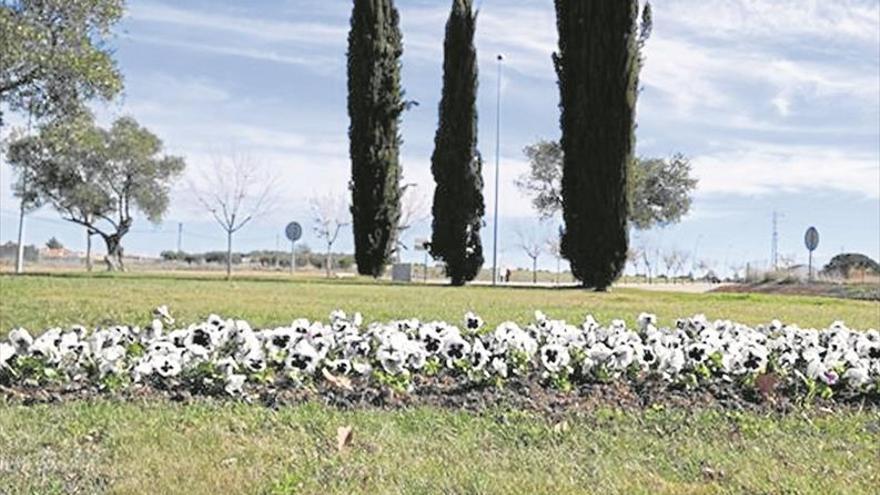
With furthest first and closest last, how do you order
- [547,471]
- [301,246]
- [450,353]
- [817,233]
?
[301,246]
[817,233]
[450,353]
[547,471]

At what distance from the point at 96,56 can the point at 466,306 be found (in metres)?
7.84

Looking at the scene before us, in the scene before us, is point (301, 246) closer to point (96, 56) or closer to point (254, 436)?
point (96, 56)

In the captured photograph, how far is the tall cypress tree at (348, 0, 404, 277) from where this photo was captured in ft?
97.0

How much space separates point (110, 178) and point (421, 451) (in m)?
42.7

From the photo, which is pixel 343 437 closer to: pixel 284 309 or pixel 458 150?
pixel 284 309

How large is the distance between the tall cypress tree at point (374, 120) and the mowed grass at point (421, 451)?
987 inches

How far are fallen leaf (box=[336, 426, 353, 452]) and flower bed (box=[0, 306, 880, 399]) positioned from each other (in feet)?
3.75

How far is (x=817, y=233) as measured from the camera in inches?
1326

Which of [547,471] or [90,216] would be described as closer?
[547,471]

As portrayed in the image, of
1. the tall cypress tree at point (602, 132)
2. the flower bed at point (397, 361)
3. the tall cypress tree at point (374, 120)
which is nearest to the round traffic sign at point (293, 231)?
the tall cypress tree at point (374, 120)

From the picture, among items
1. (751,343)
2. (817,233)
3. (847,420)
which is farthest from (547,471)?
(817,233)

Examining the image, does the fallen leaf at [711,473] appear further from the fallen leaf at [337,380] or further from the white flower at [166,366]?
the white flower at [166,366]

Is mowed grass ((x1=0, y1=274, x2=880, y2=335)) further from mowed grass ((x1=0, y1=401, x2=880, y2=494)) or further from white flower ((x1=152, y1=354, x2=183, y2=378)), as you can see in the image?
mowed grass ((x1=0, y1=401, x2=880, y2=494))

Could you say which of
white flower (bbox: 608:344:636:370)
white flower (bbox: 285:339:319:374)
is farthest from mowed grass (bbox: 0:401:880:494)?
white flower (bbox: 608:344:636:370)
